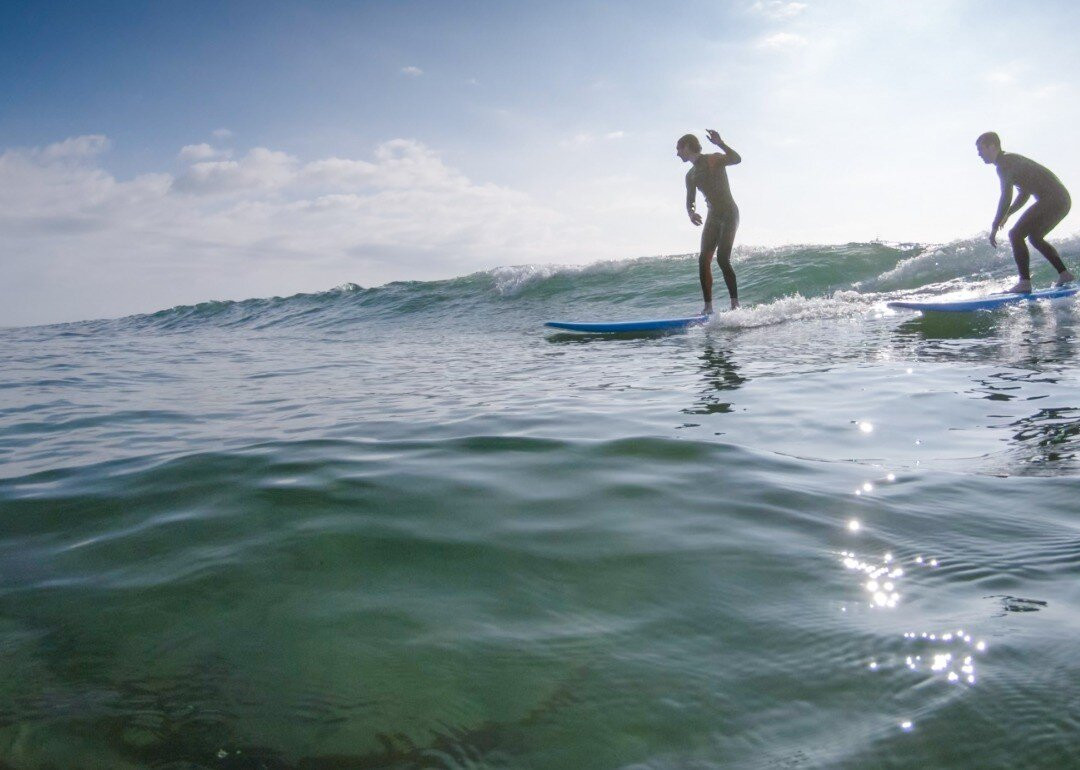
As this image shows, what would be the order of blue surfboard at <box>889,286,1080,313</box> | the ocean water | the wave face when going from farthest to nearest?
the wave face → blue surfboard at <box>889,286,1080,313</box> → the ocean water

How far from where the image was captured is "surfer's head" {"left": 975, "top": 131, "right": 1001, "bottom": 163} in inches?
346

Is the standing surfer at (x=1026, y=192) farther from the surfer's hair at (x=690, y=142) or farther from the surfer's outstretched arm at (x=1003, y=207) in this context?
the surfer's hair at (x=690, y=142)

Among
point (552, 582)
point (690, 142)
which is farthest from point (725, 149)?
point (552, 582)

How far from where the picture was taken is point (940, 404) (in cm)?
400

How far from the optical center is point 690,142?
30.2 ft

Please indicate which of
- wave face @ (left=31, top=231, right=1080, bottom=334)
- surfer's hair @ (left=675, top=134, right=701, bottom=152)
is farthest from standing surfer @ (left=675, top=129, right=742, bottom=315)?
wave face @ (left=31, top=231, right=1080, bottom=334)

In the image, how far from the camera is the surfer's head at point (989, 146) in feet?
28.9

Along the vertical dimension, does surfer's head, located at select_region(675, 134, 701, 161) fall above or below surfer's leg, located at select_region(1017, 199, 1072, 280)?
above

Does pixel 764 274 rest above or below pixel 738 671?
above

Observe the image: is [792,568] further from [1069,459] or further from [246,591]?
[1069,459]

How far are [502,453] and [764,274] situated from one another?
12.6 metres

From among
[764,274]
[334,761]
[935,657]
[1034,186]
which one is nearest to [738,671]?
[935,657]

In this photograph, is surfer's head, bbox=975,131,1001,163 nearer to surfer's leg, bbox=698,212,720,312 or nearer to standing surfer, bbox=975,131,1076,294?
standing surfer, bbox=975,131,1076,294

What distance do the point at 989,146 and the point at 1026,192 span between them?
756 mm
